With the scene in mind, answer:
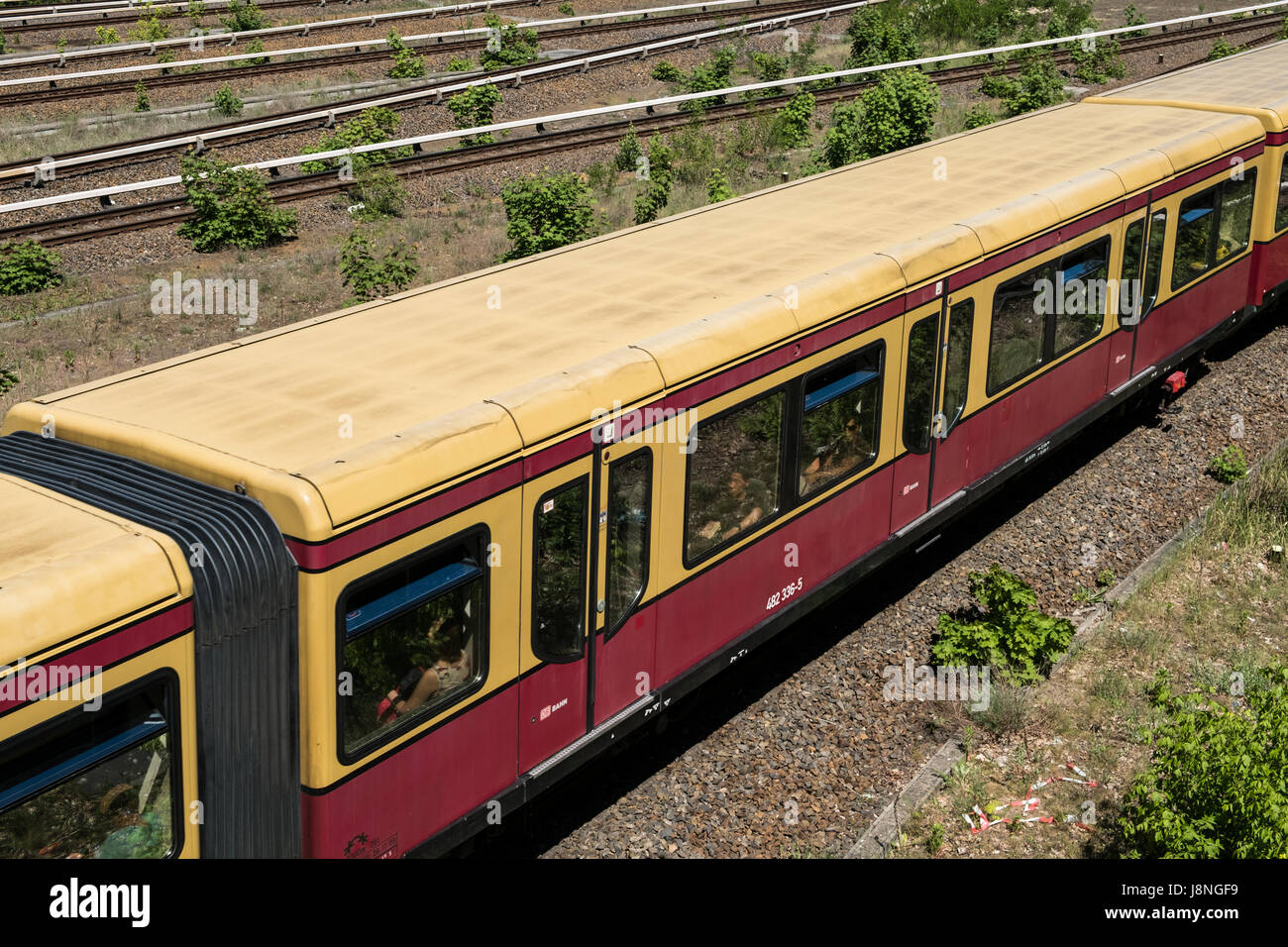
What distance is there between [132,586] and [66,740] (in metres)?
0.64

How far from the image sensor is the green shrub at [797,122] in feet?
85.4

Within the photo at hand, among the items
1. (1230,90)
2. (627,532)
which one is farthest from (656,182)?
(627,532)

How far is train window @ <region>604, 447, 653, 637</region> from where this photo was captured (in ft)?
24.8

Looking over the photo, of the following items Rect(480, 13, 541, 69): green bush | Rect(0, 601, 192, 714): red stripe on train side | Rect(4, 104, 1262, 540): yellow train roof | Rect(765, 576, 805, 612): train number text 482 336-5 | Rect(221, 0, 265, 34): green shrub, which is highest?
Rect(221, 0, 265, 34): green shrub

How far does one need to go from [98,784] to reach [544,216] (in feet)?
44.7

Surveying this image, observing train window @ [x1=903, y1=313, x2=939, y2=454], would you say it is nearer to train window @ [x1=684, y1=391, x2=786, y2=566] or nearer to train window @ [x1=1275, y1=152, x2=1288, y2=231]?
train window @ [x1=684, y1=391, x2=786, y2=566]

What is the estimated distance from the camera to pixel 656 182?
22047mm

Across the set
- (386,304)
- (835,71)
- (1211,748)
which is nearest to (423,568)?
(386,304)

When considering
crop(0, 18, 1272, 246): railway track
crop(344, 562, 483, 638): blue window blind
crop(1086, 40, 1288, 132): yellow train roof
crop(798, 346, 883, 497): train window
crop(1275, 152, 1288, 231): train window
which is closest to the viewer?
crop(344, 562, 483, 638): blue window blind

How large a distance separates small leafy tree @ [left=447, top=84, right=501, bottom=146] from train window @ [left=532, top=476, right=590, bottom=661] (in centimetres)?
2080

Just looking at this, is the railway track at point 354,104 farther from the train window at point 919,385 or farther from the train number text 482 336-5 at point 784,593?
the train number text 482 336-5 at point 784,593

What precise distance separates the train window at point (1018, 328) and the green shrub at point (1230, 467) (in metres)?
2.73

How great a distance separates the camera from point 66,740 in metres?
5.23

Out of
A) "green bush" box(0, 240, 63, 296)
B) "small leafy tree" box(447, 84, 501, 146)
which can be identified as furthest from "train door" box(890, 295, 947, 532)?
"small leafy tree" box(447, 84, 501, 146)
